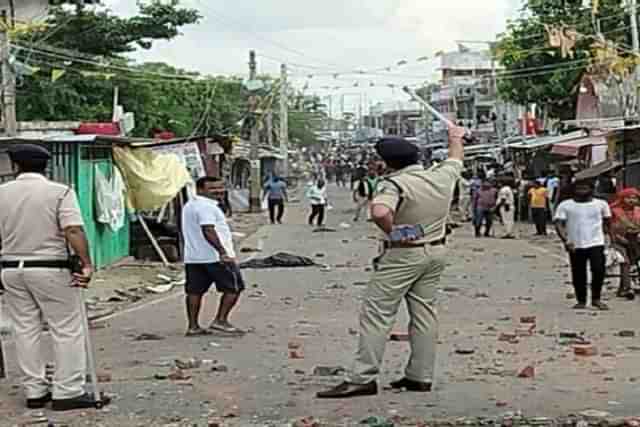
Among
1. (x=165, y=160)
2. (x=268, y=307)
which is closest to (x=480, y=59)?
(x=165, y=160)

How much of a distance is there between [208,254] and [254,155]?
133 ft

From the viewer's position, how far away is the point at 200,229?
12.6 metres

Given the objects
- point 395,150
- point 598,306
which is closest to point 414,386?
point 395,150

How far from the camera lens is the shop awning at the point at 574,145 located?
37.5 m

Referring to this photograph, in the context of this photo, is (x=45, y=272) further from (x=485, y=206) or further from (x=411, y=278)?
(x=485, y=206)

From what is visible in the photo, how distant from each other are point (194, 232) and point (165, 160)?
12.0 meters

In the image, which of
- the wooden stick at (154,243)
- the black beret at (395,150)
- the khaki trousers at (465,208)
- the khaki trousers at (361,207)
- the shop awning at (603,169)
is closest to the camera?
the black beret at (395,150)

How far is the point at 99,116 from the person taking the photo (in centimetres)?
4038

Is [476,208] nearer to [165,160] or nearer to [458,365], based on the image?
[165,160]

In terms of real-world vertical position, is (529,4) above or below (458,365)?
above

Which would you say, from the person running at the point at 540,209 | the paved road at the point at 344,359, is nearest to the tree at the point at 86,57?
the person running at the point at 540,209

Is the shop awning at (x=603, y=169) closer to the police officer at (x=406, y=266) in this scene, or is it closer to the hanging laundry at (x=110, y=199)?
the hanging laundry at (x=110, y=199)

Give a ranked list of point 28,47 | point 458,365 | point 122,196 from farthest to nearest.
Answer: point 28,47, point 122,196, point 458,365

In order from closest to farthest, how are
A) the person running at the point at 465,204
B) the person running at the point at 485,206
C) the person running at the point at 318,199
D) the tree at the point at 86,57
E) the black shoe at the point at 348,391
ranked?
the black shoe at the point at 348,391, the person running at the point at 485,206, the tree at the point at 86,57, the person running at the point at 318,199, the person running at the point at 465,204
